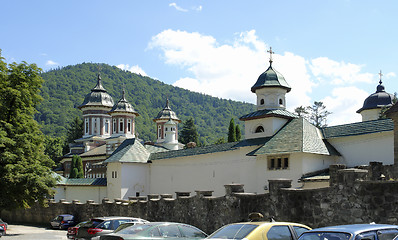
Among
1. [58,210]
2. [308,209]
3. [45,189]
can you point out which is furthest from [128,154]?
[308,209]

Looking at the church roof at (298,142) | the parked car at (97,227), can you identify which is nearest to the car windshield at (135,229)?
the parked car at (97,227)

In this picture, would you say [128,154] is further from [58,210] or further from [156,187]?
[58,210]

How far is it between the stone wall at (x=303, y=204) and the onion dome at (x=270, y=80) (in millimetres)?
13224

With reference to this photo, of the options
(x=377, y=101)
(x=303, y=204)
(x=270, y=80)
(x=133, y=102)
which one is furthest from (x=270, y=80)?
(x=133, y=102)

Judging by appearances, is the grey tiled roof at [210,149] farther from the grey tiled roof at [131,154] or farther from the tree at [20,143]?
the tree at [20,143]

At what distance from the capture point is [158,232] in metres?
13.3

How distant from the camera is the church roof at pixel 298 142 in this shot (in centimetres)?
2895

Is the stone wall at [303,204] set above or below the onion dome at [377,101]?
below

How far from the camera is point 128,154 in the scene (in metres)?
43.0

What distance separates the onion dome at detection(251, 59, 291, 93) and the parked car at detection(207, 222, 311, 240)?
2475 cm

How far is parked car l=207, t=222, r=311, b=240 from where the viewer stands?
1039 centimetres

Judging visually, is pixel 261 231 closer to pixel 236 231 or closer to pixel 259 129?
pixel 236 231

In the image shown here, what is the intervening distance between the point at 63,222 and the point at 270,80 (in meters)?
18.1

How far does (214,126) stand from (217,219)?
500 ft
